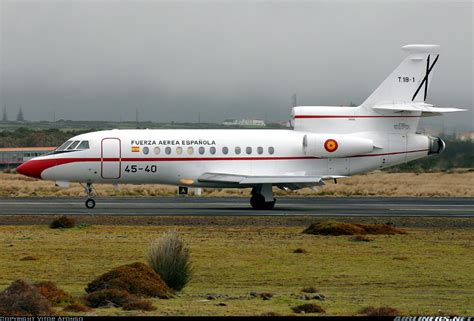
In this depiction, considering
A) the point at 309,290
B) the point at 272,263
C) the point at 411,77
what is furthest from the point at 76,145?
the point at 309,290

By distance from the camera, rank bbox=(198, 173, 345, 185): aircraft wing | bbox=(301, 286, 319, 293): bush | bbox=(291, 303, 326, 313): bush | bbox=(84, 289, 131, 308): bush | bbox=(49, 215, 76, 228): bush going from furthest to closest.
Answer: bbox=(198, 173, 345, 185): aircraft wing
bbox=(49, 215, 76, 228): bush
bbox=(301, 286, 319, 293): bush
bbox=(84, 289, 131, 308): bush
bbox=(291, 303, 326, 313): bush

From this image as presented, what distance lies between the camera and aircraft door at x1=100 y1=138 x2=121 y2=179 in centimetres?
4422

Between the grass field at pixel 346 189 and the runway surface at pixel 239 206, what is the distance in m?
5.32

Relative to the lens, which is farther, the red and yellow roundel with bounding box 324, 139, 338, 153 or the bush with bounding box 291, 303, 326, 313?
the red and yellow roundel with bounding box 324, 139, 338, 153

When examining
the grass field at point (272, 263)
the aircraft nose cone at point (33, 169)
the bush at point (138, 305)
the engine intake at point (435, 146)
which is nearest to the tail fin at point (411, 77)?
the engine intake at point (435, 146)

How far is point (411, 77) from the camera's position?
46062 mm

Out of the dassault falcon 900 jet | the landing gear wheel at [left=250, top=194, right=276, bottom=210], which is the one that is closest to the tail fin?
the dassault falcon 900 jet

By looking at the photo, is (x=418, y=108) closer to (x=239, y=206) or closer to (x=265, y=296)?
(x=239, y=206)

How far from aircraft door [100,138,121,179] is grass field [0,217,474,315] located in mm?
8191

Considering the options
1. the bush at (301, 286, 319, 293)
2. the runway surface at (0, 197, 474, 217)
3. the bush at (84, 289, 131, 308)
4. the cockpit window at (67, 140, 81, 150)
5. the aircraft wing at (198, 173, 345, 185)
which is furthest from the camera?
the cockpit window at (67, 140, 81, 150)

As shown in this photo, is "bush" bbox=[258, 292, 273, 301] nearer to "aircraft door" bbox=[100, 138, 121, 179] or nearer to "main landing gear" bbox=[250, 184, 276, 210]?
"main landing gear" bbox=[250, 184, 276, 210]

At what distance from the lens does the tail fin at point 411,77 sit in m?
46.1

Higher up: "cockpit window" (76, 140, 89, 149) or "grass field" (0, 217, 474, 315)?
"cockpit window" (76, 140, 89, 149)

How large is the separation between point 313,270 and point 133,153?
20.8 meters
